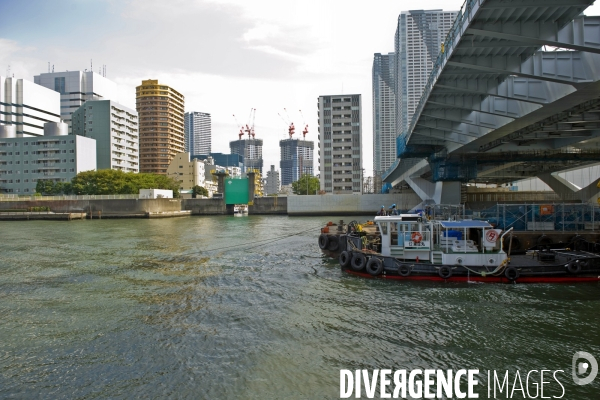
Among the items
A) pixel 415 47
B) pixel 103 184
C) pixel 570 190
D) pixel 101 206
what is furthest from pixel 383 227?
pixel 415 47

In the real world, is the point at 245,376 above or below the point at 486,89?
below

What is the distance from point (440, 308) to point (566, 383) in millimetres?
4659

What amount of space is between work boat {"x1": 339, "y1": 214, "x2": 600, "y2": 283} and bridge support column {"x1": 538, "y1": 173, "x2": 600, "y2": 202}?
29.3m

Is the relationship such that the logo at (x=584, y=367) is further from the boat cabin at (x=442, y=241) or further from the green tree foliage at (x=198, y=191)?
the green tree foliage at (x=198, y=191)

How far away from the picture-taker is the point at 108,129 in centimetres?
9100

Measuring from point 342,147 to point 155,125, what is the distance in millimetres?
51971

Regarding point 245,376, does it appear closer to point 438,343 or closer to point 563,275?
point 438,343

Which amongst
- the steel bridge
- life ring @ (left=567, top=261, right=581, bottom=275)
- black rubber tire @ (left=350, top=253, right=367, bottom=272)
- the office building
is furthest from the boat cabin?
the office building

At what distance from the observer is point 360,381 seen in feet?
26.1

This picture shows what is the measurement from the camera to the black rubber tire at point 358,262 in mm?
16953

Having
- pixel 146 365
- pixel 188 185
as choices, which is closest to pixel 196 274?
pixel 146 365

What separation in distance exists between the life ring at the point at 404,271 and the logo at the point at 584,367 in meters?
7.20

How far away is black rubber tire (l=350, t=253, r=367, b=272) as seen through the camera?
16953 millimetres

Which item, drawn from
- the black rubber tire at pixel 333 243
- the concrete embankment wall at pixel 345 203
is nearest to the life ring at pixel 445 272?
the black rubber tire at pixel 333 243
